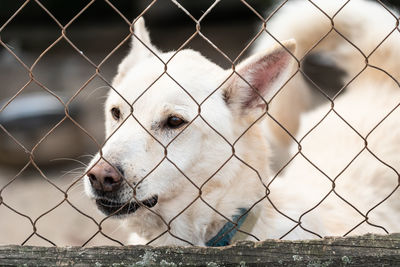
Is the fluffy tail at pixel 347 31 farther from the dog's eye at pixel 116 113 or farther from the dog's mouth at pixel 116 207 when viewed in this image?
the dog's mouth at pixel 116 207

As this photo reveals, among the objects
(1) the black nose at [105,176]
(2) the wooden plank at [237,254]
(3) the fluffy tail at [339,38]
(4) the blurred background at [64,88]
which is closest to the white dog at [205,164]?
(1) the black nose at [105,176]

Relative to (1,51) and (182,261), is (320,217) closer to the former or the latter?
(182,261)

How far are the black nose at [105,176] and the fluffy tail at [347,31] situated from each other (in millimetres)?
1903

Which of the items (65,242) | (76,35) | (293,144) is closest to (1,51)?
(76,35)

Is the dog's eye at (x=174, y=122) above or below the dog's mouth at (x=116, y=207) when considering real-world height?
above

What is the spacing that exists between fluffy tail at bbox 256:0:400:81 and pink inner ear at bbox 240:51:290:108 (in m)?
1.23

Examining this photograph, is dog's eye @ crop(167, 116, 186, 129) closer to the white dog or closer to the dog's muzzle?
the white dog

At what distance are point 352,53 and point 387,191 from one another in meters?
1.03

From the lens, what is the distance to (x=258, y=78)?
2.62m

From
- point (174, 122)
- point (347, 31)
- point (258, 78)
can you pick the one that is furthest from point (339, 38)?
point (174, 122)

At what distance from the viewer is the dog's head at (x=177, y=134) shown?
239 centimetres

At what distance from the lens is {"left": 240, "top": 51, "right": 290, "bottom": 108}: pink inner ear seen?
251cm

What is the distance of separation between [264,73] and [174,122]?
463mm

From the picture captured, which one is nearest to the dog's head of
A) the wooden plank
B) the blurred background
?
the wooden plank
